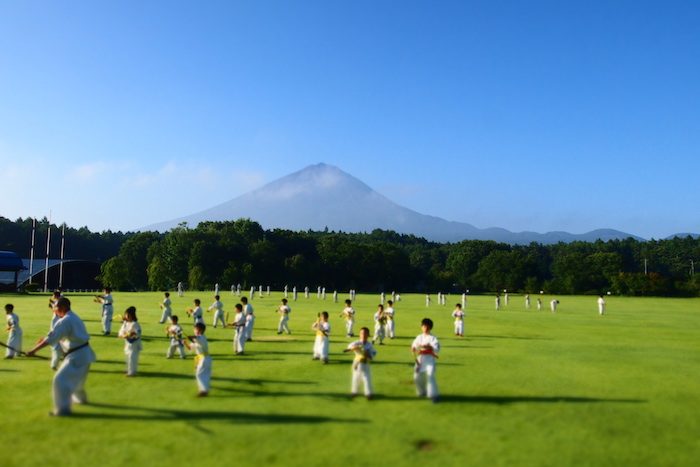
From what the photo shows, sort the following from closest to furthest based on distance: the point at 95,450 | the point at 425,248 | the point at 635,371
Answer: the point at 95,450 → the point at 635,371 → the point at 425,248

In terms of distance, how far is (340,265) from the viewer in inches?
3981

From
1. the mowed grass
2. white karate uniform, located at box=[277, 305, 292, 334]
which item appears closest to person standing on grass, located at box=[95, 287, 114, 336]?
the mowed grass

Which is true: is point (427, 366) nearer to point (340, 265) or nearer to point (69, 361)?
point (69, 361)

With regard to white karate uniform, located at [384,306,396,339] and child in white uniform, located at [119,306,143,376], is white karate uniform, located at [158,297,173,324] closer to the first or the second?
white karate uniform, located at [384,306,396,339]

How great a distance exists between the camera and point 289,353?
66.5ft

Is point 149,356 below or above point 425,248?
below

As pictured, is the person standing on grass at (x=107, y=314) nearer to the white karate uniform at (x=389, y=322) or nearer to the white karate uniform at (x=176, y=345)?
the white karate uniform at (x=176, y=345)

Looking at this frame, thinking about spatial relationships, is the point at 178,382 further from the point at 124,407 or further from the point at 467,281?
the point at 467,281

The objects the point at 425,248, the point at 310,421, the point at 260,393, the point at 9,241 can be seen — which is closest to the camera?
the point at 310,421

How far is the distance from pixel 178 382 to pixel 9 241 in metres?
136

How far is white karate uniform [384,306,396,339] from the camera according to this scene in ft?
78.5

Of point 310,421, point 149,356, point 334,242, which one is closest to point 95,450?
point 310,421

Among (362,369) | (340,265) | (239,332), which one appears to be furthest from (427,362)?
(340,265)

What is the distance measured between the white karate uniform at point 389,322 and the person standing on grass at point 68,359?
14.0 metres
